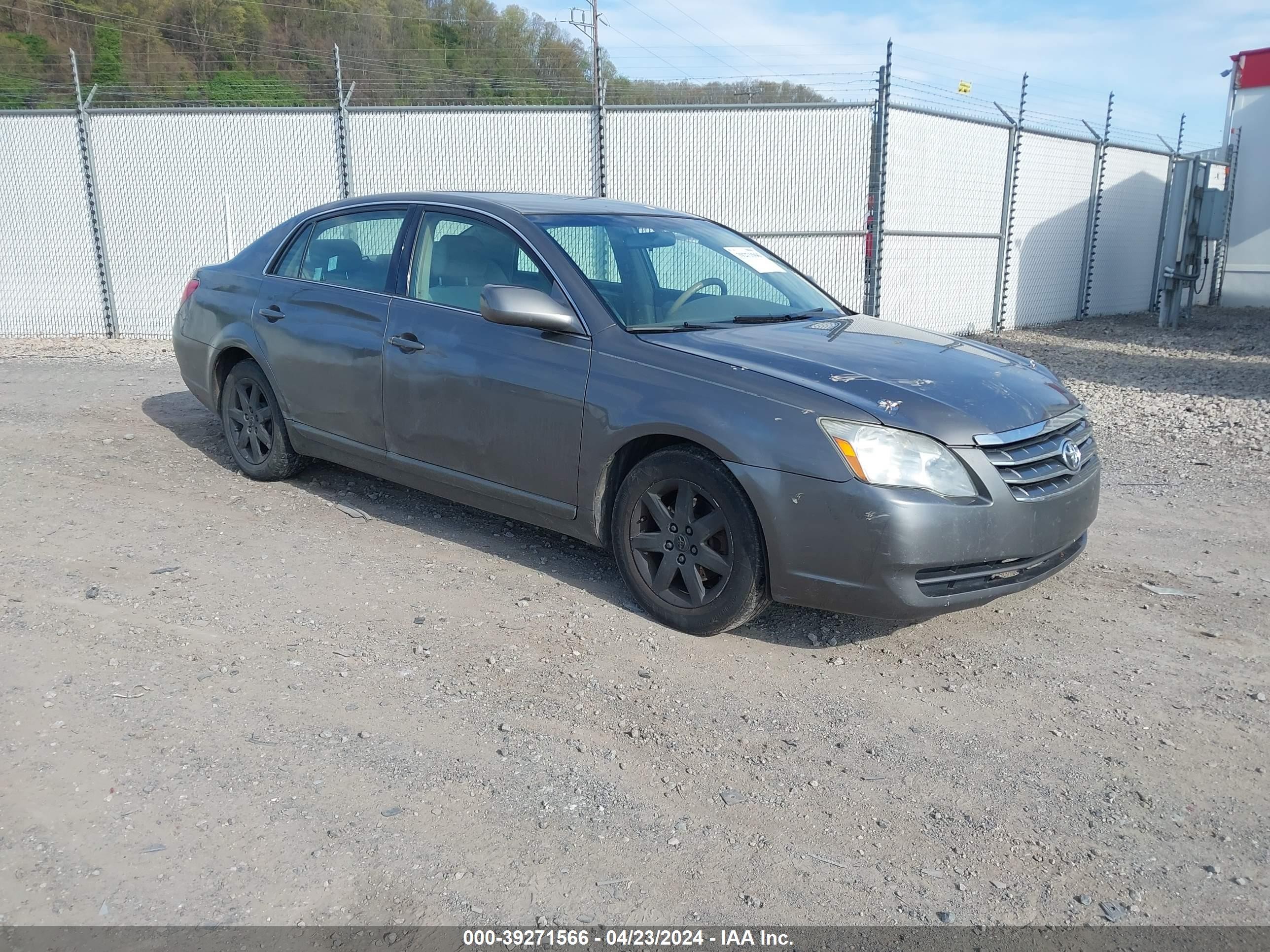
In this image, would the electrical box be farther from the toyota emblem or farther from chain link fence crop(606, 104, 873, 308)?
the toyota emblem

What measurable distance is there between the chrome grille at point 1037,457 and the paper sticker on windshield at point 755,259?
1744 mm

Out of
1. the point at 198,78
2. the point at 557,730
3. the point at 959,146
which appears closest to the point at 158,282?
the point at 959,146

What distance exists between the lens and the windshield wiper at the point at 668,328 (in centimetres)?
433

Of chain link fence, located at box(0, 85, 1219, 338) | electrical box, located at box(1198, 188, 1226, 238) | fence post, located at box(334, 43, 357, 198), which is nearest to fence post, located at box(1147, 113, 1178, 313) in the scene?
electrical box, located at box(1198, 188, 1226, 238)

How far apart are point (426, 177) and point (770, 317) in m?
8.64

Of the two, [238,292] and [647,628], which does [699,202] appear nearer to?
[238,292]

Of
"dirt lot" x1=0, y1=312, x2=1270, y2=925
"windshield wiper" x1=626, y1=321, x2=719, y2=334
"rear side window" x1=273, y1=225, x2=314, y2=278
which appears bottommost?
"dirt lot" x1=0, y1=312, x2=1270, y2=925

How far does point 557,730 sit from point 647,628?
2.80 feet

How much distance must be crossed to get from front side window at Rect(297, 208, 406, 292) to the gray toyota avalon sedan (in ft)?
0.05

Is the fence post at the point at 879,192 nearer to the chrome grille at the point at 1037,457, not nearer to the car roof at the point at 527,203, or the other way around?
the car roof at the point at 527,203

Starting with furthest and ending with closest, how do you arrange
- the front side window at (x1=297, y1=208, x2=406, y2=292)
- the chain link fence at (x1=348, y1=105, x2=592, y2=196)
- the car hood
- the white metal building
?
the white metal building
the chain link fence at (x1=348, y1=105, x2=592, y2=196)
the front side window at (x1=297, y1=208, x2=406, y2=292)
the car hood

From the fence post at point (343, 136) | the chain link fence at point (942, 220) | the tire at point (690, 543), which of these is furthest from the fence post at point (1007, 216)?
the tire at point (690, 543)

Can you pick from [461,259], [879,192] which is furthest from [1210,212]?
[461,259]

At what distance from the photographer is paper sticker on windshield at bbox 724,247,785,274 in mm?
5250
